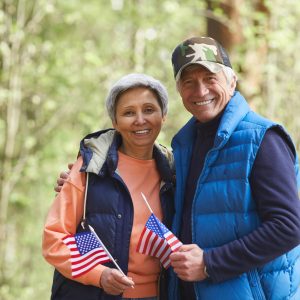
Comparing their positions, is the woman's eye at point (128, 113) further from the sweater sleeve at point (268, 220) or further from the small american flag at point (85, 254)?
the sweater sleeve at point (268, 220)

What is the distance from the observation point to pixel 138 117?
3.34m

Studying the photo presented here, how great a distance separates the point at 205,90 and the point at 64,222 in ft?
3.55

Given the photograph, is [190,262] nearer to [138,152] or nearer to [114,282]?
[114,282]

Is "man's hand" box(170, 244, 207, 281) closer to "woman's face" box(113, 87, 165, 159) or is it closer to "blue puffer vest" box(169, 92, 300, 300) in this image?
"blue puffer vest" box(169, 92, 300, 300)

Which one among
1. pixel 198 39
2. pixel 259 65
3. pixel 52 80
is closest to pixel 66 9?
pixel 52 80

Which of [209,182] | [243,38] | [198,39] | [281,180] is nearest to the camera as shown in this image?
[281,180]

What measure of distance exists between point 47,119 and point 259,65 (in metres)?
5.79

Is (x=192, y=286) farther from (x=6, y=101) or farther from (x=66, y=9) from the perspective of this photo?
(x=66, y=9)

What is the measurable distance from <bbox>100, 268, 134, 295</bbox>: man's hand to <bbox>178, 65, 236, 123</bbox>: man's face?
0.96m

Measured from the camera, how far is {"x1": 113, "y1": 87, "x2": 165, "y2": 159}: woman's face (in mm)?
3346

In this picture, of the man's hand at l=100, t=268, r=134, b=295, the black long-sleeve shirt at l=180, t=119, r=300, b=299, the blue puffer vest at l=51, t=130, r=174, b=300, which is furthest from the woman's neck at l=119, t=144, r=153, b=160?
the black long-sleeve shirt at l=180, t=119, r=300, b=299

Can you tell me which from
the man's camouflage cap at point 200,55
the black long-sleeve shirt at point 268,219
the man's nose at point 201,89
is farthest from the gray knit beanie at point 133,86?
the black long-sleeve shirt at point 268,219

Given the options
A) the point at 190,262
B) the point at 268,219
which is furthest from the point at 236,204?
the point at 190,262

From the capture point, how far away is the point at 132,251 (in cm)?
318
